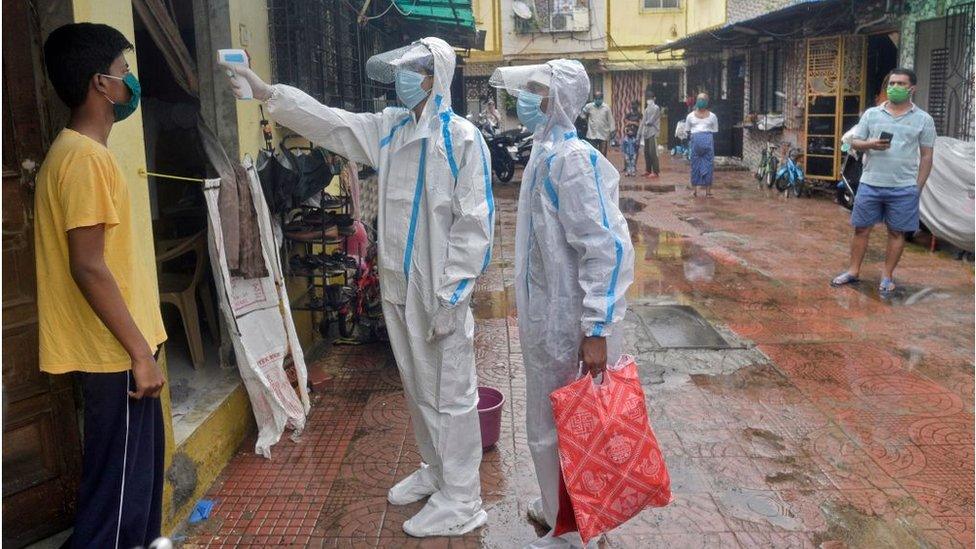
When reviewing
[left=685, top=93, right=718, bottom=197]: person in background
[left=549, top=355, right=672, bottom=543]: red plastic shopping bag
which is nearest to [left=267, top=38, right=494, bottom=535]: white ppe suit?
[left=549, top=355, right=672, bottom=543]: red plastic shopping bag

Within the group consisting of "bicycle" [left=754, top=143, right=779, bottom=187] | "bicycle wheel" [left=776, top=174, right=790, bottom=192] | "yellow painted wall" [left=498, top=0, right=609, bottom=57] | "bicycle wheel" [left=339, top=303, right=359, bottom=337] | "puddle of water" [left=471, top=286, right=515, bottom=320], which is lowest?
"puddle of water" [left=471, top=286, right=515, bottom=320]

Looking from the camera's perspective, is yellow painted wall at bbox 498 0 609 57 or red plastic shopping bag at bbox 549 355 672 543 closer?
red plastic shopping bag at bbox 549 355 672 543

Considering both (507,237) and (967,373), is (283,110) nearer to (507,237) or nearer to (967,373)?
(967,373)

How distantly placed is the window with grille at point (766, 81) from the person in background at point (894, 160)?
9.54 meters

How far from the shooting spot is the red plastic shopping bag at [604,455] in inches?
110

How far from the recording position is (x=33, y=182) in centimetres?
271

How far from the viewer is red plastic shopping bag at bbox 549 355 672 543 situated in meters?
2.79

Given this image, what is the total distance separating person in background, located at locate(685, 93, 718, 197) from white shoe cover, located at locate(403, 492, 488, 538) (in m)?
10.9

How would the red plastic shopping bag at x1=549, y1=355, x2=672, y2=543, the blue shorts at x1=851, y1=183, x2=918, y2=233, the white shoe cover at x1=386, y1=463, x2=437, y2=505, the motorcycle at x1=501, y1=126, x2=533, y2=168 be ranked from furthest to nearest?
the motorcycle at x1=501, y1=126, x2=533, y2=168, the blue shorts at x1=851, y1=183, x2=918, y2=233, the white shoe cover at x1=386, y1=463, x2=437, y2=505, the red plastic shopping bag at x1=549, y1=355, x2=672, y2=543

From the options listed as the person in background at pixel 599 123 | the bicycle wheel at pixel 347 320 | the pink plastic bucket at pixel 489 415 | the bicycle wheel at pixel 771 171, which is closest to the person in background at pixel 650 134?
the person in background at pixel 599 123

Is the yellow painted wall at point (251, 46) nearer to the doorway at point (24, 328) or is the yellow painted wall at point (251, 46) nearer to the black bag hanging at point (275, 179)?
the black bag hanging at point (275, 179)

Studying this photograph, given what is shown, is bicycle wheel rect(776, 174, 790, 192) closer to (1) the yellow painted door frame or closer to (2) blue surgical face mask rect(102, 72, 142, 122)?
(1) the yellow painted door frame

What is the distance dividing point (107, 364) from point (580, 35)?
2509 centimetres

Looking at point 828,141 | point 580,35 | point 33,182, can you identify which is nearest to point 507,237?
point 828,141
